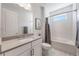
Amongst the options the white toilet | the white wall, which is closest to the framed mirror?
the white wall

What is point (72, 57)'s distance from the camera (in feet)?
4.08

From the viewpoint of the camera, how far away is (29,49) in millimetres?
1385

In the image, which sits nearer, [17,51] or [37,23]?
[17,51]

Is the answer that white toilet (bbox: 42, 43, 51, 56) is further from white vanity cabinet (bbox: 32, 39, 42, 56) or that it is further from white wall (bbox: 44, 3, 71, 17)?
white wall (bbox: 44, 3, 71, 17)

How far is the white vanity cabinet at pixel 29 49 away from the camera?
1131mm

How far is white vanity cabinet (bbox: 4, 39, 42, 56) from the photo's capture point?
3.71 feet

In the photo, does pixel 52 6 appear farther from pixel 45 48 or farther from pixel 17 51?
pixel 17 51

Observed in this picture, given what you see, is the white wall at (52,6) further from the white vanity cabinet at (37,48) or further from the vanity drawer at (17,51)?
the vanity drawer at (17,51)

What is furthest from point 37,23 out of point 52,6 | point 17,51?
point 17,51

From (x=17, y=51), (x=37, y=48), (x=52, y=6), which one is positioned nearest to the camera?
(x=17, y=51)

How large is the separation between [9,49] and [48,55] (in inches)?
25.2

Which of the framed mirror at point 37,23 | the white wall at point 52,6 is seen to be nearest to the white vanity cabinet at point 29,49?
the framed mirror at point 37,23

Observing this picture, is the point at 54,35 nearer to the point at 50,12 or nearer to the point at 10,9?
the point at 50,12

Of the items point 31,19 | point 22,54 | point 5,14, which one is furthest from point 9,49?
point 31,19
